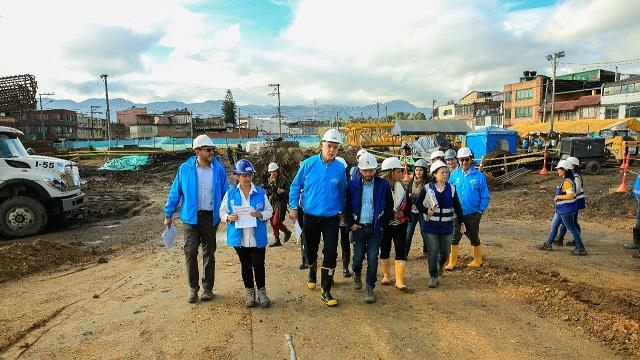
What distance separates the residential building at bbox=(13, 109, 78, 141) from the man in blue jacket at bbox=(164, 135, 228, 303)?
219 ft

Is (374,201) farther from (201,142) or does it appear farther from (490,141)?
(490,141)

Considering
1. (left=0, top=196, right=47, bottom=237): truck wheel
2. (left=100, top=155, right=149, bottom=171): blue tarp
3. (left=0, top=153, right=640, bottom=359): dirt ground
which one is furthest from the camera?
(left=100, top=155, right=149, bottom=171): blue tarp

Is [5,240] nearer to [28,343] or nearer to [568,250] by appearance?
[28,343]

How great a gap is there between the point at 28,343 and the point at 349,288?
348cm

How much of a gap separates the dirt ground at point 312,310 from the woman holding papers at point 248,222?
1.29 ft

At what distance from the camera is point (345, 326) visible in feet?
14.2

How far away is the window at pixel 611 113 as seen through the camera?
45.2m

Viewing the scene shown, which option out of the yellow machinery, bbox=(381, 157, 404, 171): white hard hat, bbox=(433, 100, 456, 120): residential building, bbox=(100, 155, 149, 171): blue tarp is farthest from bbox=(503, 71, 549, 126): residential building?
bbox=(381, 157, 404, 171): white hard hat

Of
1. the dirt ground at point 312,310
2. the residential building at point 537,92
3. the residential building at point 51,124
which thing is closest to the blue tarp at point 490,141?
the dirt ground at point 312,310

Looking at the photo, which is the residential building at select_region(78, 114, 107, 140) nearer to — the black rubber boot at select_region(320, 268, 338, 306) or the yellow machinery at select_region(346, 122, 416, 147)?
the yellow machinery at select_region(346, 122, 416, 147)

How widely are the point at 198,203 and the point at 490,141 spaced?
20300 mm

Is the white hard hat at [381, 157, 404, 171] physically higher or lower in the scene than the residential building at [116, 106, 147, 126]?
lower

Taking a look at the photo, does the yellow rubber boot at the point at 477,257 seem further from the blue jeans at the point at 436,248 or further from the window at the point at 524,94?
the window at the point at 524,94

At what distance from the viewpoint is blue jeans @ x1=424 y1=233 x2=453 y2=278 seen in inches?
216
